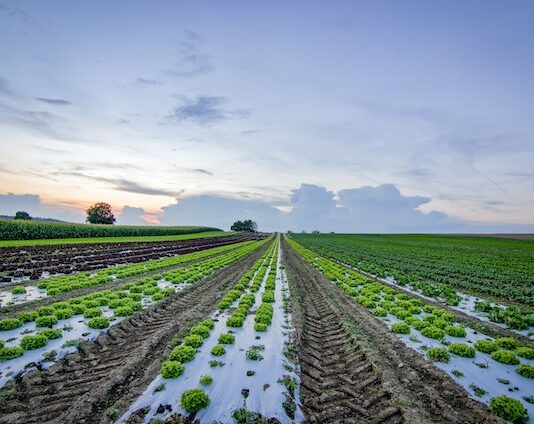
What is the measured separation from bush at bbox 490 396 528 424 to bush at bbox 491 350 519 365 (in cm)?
319

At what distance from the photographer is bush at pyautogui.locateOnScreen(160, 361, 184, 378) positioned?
29.5ft

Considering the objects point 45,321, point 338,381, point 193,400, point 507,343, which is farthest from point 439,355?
point 45,321

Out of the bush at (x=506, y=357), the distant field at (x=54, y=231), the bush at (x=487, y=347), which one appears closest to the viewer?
the bush at (x=506, y=357)

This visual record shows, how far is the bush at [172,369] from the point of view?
354 inches

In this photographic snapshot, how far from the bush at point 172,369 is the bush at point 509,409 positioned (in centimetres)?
859

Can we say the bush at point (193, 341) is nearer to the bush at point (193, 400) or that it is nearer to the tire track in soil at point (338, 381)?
the bush at point (193, 400)

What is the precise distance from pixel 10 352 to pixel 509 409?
14.6m

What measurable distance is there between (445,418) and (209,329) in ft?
29.1

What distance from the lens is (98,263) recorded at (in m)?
30.3

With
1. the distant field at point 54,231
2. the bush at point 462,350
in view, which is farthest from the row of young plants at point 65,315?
the distant field at point 54,231

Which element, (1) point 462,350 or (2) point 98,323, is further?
(2) point 98,323

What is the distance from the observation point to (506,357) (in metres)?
10.2

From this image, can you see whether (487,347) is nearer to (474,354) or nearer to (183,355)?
(474,354)

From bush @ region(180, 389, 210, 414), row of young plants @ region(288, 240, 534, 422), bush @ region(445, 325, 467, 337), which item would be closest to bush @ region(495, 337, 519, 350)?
row of young plants @ region(288, 240, 534, 422)
